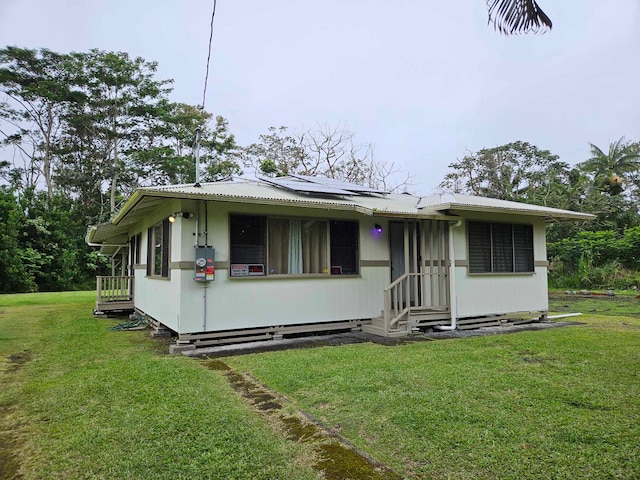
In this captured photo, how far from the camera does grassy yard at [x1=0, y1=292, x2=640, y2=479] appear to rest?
107 inches

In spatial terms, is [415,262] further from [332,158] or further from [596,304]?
[332,158]

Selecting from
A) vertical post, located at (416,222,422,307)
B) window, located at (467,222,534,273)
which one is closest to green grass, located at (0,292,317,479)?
vertical post, located at (416,222,422,307)

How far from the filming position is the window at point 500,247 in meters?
8.53

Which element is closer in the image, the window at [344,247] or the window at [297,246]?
the window at [297,246]

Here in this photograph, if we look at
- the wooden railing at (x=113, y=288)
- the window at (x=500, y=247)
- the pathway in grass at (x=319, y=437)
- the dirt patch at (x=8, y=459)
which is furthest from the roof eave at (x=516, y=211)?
the wooden railing at (x=113, y=288)

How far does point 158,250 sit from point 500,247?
6.94 metres

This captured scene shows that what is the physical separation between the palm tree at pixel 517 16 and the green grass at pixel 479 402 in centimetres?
324

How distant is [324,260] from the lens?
25.0ft

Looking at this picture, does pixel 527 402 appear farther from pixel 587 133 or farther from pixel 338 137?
pixel 587 133

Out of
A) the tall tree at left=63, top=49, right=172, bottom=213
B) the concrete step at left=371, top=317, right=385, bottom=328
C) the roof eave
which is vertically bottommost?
the concrete step at left=371, top=317, right=385, bottom=328

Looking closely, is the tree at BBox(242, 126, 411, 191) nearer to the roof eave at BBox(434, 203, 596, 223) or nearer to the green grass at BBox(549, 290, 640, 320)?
the green grass at BBox(549, 290, 640, 320)

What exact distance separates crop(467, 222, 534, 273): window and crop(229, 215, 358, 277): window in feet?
8.22

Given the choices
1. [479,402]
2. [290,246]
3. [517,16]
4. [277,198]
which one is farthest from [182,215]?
[517,16]

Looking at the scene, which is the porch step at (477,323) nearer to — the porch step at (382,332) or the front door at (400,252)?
the front door at (400,252)
